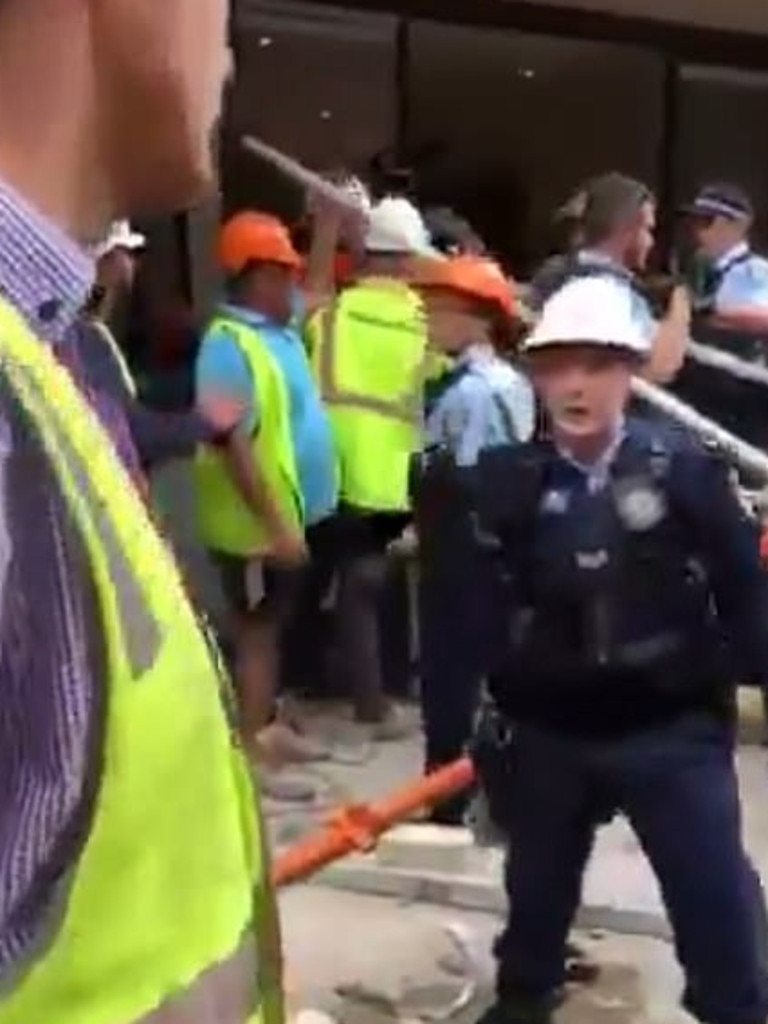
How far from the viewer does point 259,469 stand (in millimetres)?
6871

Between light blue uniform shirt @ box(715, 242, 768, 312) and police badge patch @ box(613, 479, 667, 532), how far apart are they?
3.93 metres

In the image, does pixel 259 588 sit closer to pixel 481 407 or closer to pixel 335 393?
pixel 335 393

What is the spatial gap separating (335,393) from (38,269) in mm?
6202

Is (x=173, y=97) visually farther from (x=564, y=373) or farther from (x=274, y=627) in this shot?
(x=274, y=627)

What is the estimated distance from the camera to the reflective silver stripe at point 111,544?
3.77 ft

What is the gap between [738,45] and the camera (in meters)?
13.9

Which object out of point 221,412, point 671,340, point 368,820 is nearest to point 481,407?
point 671,340

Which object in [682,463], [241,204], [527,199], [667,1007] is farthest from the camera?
[527,199]

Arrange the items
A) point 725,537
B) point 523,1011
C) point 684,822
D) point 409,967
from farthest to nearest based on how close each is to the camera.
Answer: point 409,967, point 523,1011, point 684,822, point 725,537

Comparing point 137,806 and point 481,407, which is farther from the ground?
point 481,407

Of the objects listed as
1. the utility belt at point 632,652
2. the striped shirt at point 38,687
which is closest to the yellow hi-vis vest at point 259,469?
the utility belt at point 632,652

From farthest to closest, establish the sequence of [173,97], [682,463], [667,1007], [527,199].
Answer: [527,199] → [667,1007] → [682,463] → [173,97]

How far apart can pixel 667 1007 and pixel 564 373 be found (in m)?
1.46

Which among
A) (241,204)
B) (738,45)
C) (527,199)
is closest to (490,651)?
(241,204)
